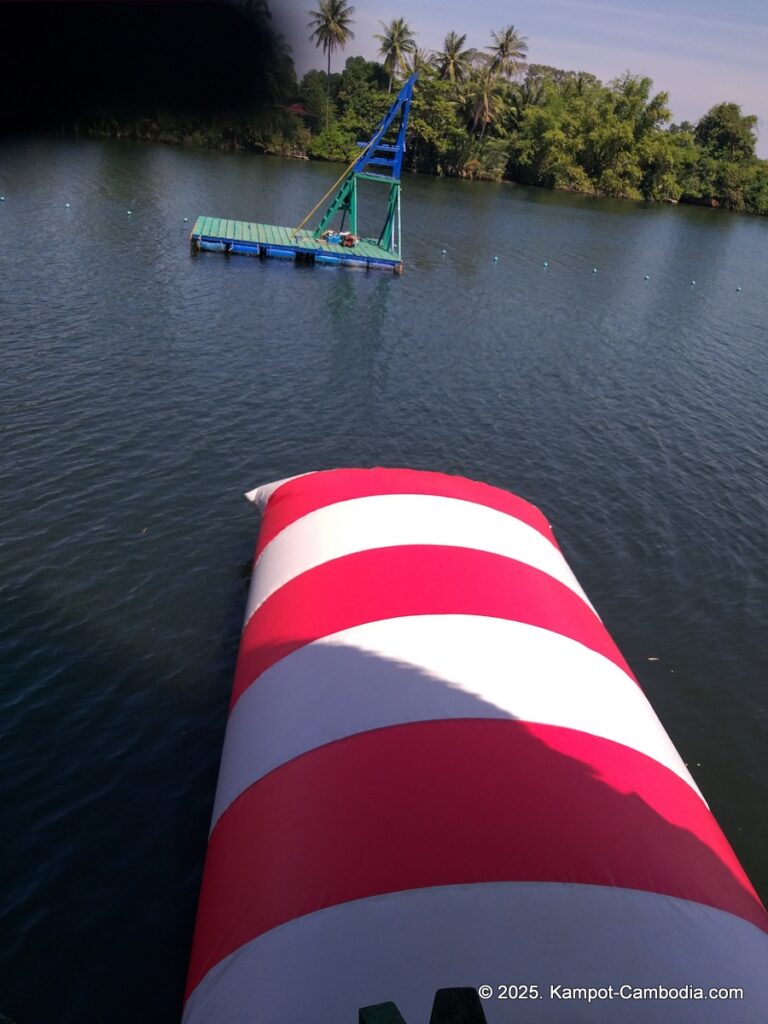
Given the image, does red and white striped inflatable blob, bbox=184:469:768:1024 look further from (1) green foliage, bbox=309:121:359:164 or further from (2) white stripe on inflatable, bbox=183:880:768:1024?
(1) green foliage, bbox=309:121:359:164

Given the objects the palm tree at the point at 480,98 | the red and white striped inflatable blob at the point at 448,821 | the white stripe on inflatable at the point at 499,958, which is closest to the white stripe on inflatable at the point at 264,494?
the red and white striped inflatable blob at the point at 448,821

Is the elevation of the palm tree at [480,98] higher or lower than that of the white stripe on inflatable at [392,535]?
higher

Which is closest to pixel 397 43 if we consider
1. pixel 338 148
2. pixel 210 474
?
pixel 210 474

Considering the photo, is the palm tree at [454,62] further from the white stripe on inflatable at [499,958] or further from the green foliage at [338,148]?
the white stripe on inflatable at [499,958]

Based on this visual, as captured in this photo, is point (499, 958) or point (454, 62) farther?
point (454, 62)

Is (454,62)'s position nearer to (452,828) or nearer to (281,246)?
(281,246)

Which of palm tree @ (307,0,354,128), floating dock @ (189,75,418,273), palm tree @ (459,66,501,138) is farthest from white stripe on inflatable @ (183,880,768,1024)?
palm tree @ (459,66,501,138)

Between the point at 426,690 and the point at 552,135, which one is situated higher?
the point at 552,135
